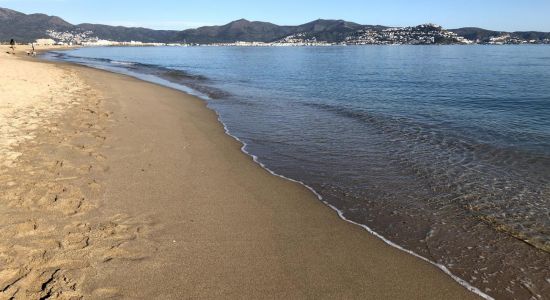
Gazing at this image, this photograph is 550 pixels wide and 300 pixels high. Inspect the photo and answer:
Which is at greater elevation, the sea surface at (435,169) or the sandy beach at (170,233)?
the sandy beach at (170,233)

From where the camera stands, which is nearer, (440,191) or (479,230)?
(479,230)

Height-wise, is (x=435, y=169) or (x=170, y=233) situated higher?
(x=170, y=233)

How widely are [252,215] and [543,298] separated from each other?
398cm

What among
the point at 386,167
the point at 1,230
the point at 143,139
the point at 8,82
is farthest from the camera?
the point at 8,82

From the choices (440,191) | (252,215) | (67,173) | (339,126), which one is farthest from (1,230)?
(339,126)

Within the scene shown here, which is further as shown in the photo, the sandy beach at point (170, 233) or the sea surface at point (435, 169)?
the sea surface at point (435, 169)

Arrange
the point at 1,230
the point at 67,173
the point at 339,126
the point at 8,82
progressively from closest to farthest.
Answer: the point at 1,230
the point at 67,173
the point at 339,126
the point at 8,82

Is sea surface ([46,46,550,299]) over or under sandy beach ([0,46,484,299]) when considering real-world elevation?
under

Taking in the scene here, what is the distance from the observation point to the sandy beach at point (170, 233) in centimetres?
438

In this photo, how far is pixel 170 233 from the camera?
5551mm

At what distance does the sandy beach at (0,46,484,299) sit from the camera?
4.38 meters

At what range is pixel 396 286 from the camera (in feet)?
15.0

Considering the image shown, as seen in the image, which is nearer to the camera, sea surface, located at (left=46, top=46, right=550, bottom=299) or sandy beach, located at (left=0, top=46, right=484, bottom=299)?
sandy beach, located at (left=0, top=46, right=484, bottom=299)

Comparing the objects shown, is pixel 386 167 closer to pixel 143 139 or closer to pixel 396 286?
pixel 396 286
